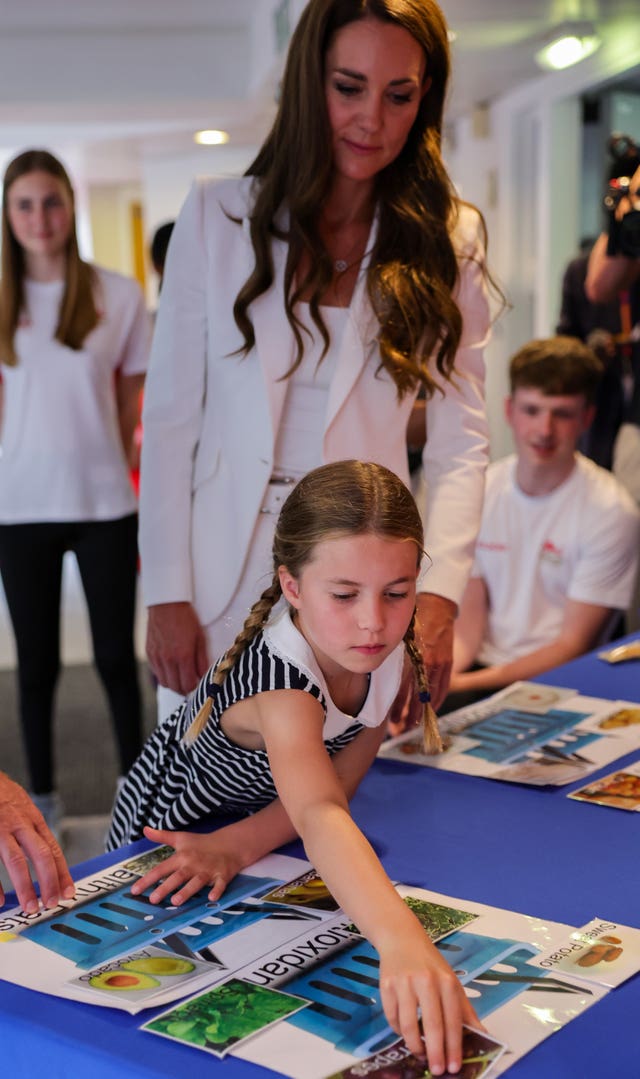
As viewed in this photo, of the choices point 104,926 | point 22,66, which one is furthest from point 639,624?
point 22,66

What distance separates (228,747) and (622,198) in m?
1.86

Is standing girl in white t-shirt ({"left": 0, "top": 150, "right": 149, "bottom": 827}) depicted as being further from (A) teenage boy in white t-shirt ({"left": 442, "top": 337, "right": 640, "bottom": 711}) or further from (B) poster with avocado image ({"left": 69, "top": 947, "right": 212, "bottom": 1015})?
(B) poster with avocado image ({"left": 69, "top": 947, "right": 212, "bottom": 1015})

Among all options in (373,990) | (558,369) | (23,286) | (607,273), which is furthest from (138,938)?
(607,273)

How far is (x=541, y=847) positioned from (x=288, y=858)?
27 centimetres

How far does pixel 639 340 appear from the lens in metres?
3.14

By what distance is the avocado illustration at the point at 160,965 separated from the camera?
1.03 meters

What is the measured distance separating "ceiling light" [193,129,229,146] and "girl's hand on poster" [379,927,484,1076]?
23.6 ft

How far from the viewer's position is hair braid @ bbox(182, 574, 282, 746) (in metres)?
1.33

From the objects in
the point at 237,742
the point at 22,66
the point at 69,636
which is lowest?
the point at 69,636

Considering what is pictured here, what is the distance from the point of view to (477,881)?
1.22m

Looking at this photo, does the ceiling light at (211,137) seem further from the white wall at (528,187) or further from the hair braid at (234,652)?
the hair braid at (234,652)

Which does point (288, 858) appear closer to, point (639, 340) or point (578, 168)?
point (639, 340)

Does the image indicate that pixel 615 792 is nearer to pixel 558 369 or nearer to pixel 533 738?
pixel 533 738

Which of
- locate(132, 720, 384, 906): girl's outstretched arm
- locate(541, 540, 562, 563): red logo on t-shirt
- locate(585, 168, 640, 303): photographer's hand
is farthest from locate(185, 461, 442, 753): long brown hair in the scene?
locate(585, 168, 640, 303): photographer's hand
